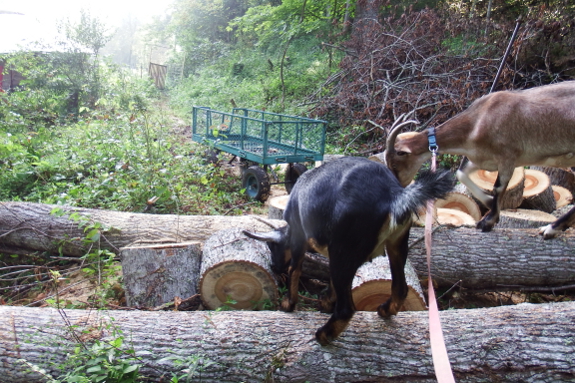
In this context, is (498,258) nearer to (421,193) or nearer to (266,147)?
(421,193)

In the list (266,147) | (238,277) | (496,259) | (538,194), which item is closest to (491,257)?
(496,259)

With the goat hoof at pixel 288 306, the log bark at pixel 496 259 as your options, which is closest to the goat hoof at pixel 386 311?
the goat hoof at pixel 288 306

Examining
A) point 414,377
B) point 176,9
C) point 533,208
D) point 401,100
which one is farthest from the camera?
point 176,9

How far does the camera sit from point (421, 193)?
2492 mm

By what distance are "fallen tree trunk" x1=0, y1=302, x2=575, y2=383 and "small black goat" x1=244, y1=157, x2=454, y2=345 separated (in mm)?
192

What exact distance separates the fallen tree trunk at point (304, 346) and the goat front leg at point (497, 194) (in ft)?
4.86

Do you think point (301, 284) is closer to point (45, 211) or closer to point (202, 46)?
point (45, 211)

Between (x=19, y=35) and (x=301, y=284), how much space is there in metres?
21.2

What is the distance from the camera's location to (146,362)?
2738 mm

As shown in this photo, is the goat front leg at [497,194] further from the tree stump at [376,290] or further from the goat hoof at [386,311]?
the goat hoof at [386,311]

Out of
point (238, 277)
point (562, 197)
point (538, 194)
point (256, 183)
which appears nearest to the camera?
point (238, 277)

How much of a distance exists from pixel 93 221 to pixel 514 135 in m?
4.86

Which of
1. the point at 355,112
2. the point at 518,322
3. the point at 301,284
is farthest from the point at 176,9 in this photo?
the point at 518,322

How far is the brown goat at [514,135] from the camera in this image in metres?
4.37
